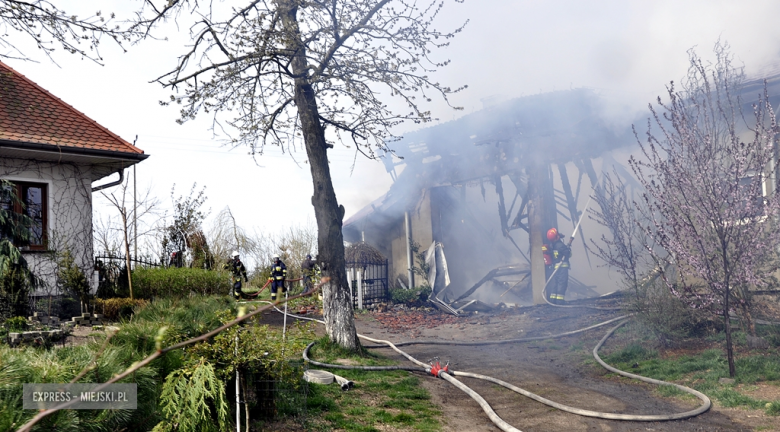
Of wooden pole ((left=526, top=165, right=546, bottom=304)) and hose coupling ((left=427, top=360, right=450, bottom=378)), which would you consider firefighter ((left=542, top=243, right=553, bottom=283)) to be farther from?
hose coupling ((left=427, top=360, right=450, bottom=378))

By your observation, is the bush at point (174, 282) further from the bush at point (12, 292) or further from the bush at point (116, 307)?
the bush at point (12, 292)

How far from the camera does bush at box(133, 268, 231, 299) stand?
13273 millimetres

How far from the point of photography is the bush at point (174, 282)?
13273 mm

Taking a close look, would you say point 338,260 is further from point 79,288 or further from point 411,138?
point 411,138

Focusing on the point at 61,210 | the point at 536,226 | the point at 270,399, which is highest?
the point at 61,210

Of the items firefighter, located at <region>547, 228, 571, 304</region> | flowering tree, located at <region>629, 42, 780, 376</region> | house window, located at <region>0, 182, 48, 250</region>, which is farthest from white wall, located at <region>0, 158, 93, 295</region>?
flowering tree, located at <region>629, 42, 780, 376</region>

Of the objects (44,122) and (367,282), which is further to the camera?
(367,282)

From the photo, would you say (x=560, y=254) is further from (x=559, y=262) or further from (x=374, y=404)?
(x=374, y=404)

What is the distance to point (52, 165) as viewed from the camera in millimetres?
12453

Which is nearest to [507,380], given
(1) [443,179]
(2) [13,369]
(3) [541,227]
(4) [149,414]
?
(4) [149,414]

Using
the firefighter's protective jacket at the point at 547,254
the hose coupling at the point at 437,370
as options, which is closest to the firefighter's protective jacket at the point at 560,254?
the firefighter's protective jacket at the point at 547,254

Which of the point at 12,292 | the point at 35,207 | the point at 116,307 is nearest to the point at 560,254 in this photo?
the point at 116,307

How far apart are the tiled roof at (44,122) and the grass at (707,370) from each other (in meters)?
11.5

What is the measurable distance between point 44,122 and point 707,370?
14145 mm
